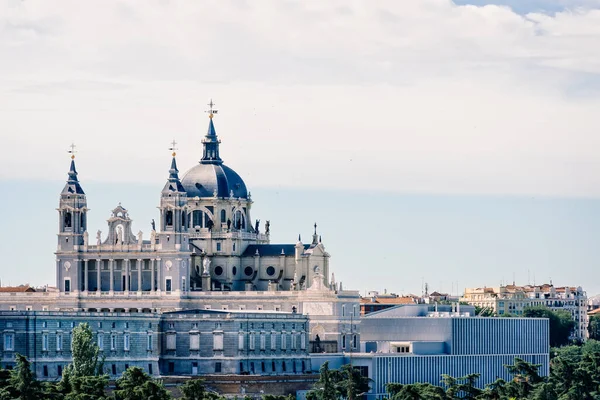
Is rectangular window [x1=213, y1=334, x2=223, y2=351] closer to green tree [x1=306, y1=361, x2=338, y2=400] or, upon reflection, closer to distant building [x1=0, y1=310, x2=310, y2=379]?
distant building [x1=0, y1=310, x2=310, y2=379]

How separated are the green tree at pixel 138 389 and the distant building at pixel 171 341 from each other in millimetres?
18274

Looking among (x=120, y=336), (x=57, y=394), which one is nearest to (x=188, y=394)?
(x=57, y=394)

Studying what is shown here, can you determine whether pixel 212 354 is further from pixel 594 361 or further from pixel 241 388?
pixel 594 361

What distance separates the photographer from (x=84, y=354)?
175 meters

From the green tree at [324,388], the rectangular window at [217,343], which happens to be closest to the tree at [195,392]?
the green tree at [324,388]

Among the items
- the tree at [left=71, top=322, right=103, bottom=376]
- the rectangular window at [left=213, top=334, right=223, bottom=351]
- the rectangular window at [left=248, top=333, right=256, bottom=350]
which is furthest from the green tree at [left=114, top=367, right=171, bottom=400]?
the rectangular window at [left=248, top=333, right=256, bottom=350]

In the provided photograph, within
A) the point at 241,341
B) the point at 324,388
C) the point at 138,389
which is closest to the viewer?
the point at 138,389

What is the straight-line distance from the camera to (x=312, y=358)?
198 metres

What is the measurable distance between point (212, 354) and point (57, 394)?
34.6m

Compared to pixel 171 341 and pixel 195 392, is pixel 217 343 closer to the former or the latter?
pixel 171 341

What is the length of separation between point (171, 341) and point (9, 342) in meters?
15.6

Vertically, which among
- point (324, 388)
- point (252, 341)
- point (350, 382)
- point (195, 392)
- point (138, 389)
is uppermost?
point (252, 341)

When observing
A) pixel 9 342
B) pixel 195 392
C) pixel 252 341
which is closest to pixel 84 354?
pixel 9 342

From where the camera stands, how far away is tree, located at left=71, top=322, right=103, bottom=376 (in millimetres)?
173625
